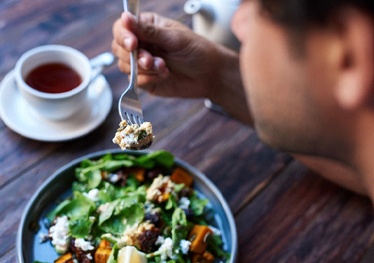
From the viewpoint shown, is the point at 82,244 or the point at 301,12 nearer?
the point at 301,12

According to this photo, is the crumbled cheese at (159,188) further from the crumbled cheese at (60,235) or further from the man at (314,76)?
the man at (314,76)

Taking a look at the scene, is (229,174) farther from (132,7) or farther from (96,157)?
(132,7)

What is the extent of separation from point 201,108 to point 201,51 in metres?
0.12

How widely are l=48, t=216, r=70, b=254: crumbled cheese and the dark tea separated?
27cm

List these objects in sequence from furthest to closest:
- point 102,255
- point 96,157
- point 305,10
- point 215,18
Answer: point 215,18
point 96,157
point 102,255
point 305,10

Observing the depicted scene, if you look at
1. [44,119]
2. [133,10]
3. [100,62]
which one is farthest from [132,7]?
[44,119]

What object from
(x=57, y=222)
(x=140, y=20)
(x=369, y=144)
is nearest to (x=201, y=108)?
(x=140, y=20)

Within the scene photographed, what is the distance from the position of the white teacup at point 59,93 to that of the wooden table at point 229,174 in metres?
0.06

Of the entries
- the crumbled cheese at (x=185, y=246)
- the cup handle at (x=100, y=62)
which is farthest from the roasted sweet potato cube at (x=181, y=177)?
the cup handle at (x=100, y=62)

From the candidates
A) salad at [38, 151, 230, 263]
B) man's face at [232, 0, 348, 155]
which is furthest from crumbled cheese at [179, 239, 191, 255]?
Answer: man's face at [232, 0, 348, 155]

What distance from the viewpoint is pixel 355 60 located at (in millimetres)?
552

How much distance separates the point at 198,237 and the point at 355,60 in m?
0.40

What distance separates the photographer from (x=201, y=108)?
108 cm

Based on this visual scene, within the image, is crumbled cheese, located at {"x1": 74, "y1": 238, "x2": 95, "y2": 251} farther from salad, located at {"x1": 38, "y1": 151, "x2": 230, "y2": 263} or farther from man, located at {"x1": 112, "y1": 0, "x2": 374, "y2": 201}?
man, located at {"x1": 112, "y1": 0, "x2": 374, "y2": 201}
